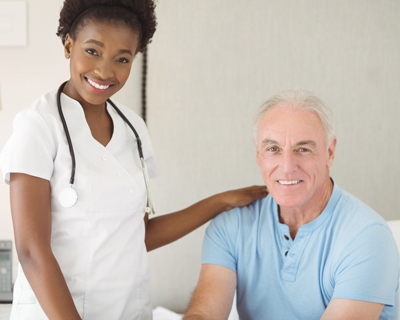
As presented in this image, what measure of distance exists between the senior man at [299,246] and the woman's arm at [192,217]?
7 cm

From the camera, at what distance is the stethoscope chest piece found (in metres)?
1.39

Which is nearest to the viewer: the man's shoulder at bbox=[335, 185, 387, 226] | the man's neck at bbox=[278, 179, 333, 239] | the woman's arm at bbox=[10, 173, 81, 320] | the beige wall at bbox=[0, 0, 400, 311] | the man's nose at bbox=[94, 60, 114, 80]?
the woman's arm at bbox=[10, 173, 81, 320]

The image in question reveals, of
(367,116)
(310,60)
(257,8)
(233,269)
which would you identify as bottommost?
(233,269)

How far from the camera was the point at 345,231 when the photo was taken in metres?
1.55

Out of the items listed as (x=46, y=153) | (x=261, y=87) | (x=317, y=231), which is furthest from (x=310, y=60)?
(x=46, y=153)

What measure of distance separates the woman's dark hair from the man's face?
48 cm

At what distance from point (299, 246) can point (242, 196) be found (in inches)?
10.8

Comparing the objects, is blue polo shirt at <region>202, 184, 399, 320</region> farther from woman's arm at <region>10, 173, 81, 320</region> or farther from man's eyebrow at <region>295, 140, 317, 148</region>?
woman's arm at <region>10, 173, 81, 320</region>

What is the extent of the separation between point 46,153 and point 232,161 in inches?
43.1

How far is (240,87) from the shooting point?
2.31 metres

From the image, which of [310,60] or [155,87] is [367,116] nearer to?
[310,60]

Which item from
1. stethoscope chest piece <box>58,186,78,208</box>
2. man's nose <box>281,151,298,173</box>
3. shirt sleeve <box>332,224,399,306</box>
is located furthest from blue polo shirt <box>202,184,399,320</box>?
stethoscope chest piece <box>58,186,78,208</box>

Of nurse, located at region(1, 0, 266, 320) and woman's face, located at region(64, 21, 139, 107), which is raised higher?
woman's face, located at region(64, 21, 139, 107)

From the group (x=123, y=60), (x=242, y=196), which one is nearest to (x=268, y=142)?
(x=242, y=196)
